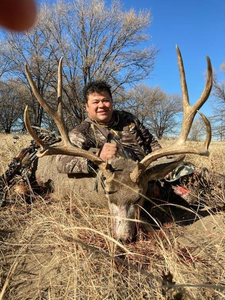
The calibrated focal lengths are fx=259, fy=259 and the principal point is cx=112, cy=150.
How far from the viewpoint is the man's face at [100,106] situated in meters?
3.70

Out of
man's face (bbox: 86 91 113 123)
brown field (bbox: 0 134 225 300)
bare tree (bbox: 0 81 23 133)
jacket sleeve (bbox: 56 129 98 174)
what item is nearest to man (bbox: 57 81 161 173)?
man's face (bbox: 86 91 113 123)

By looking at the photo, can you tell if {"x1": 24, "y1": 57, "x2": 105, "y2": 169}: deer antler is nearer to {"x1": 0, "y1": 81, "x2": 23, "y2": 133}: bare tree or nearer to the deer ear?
the deer ear

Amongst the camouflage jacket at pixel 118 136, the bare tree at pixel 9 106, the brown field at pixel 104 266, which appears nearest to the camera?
the brown field at pixel 104 266

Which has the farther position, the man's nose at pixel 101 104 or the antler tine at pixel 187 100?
the man's nose at pixel 101 104

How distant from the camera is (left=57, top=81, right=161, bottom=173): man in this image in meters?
3.56

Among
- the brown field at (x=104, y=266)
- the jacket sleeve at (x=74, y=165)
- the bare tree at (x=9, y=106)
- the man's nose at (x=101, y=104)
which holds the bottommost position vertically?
the brown field at (x=104, y=266)

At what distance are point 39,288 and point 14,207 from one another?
1.77 meters

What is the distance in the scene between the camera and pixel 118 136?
151 inches

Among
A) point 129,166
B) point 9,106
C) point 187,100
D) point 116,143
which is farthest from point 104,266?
point 9,106

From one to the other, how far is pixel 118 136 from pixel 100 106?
514 millimetres

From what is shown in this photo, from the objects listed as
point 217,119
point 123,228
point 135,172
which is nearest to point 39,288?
point 123,228

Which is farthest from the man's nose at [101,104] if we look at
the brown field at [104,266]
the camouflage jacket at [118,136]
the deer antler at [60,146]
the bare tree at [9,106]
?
the bare tree at [9,106]

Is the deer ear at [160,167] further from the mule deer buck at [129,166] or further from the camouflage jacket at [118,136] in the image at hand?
the camouflage jacket at [118,136]

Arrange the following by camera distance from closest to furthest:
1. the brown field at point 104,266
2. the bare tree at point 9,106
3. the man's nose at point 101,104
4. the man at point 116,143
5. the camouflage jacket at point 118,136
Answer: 1. the brown field at point 104,266
2. the man at point 116,143
3. the camouflage jacket at point 118,136
4. the man's nose at point 101,104
5. the bare tree at point 9,106
